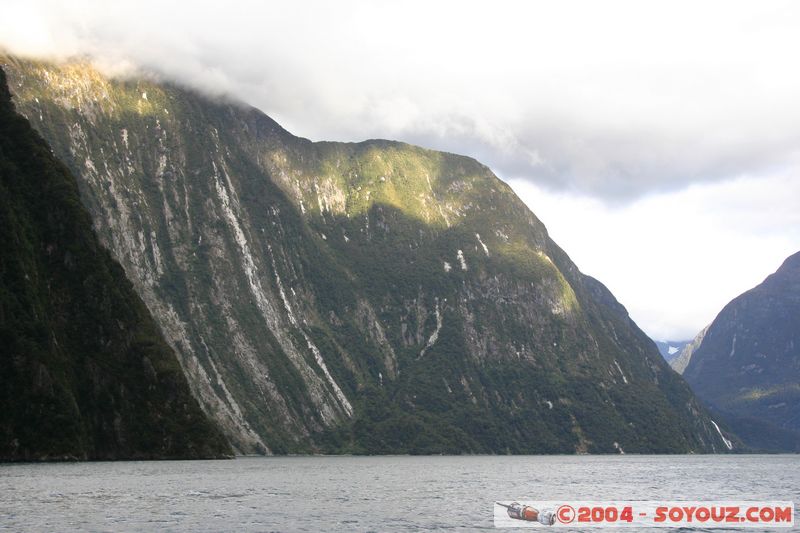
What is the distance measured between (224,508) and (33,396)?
9173 centimetres

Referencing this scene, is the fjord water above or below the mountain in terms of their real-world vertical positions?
below

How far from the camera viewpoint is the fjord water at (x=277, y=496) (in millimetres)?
79938

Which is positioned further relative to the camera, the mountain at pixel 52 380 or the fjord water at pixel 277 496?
the mountain at pixel 52 380

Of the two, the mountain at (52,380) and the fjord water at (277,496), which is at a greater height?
the mountain at (52,380)

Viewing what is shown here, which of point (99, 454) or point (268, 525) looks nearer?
point (268, 525)

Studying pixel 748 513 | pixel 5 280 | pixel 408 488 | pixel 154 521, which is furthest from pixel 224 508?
pixel 5 280

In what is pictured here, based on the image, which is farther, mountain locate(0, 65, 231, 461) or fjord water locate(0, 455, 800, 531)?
mountain locate(0, 65, 231, 461)

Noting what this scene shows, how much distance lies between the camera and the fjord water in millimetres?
79938

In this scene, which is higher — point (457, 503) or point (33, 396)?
point (33, 396)

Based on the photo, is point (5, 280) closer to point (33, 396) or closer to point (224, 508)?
point (33, 396)

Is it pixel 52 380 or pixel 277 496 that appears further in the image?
pixel 52 380

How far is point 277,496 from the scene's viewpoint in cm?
11050

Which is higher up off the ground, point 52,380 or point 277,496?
point 52,380

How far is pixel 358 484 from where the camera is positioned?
459ft
